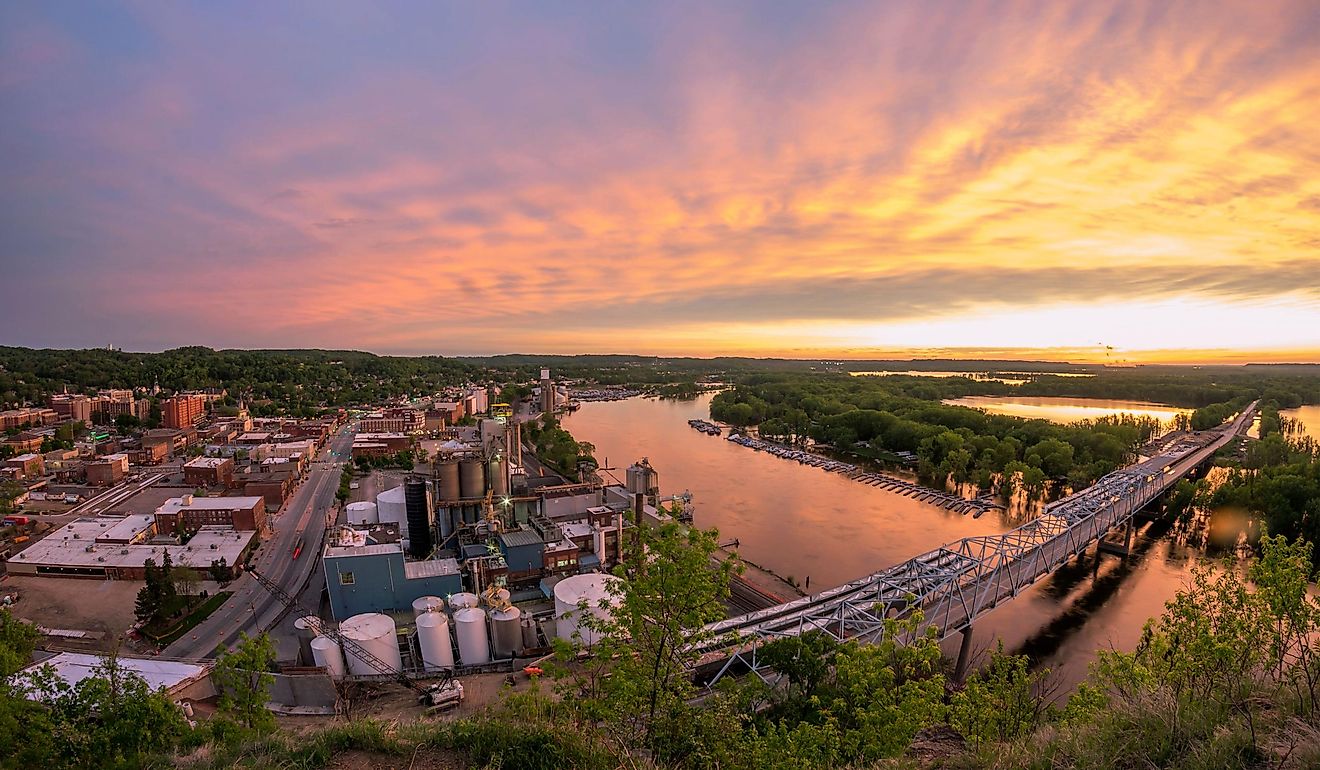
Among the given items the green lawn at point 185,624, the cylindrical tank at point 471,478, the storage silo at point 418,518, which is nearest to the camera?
the green lawn at point 185,624

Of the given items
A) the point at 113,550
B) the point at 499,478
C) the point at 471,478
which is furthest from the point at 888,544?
the point at 113,550

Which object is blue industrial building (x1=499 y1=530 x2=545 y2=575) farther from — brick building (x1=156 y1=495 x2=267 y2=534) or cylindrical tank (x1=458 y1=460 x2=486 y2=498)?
brick building (x1=156 y1=495 x2=267 y2=534)

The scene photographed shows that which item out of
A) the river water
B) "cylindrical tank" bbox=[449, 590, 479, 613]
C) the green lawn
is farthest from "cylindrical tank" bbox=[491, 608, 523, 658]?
the river water

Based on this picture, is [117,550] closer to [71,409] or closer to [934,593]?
[934,593]

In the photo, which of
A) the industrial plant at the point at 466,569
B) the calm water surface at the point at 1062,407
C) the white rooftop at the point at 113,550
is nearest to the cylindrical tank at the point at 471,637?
the industrial plant at the point at 466,569

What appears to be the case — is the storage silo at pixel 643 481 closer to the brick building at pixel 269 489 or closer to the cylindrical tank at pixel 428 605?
the cylindrical tank at pixel 428 605
